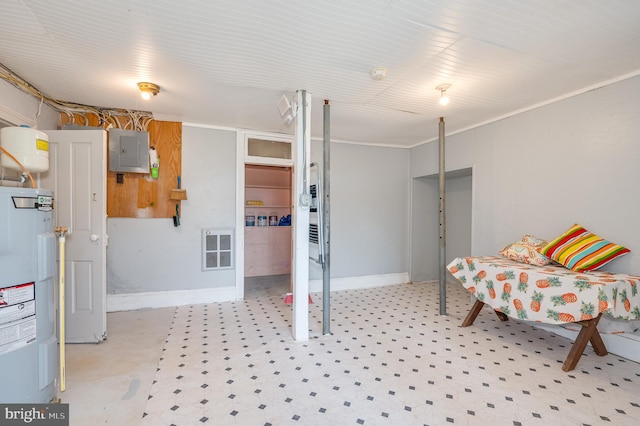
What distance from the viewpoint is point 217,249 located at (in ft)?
13.7

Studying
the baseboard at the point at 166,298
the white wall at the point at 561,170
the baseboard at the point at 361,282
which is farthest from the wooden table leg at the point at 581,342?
the baseboard at the point at 166,298

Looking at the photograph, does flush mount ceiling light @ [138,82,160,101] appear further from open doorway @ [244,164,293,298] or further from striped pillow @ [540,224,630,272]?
striped pillow @ [540,224,630,272]

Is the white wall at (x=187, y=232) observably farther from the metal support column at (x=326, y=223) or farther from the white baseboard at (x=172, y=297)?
the metal support column at (x=326, y=223)

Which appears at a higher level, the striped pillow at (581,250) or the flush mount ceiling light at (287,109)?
the flush mount ceiling light at (287,109)

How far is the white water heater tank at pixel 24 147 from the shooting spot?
210 centimetres

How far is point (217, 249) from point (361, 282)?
8.10 feet

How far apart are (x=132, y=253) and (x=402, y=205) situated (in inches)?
172

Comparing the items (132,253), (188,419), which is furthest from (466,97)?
(132,253)

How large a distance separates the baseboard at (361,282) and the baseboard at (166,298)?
1340 millimetres

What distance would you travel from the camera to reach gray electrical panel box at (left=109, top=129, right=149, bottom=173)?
3596 mm

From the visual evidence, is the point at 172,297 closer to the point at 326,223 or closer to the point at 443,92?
the point at 326,223

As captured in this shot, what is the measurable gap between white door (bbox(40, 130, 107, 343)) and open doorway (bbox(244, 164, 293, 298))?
9.48 feet

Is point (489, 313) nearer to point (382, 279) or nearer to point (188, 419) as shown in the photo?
point (382, 279)

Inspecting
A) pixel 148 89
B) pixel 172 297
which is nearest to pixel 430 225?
pixel 172 297
